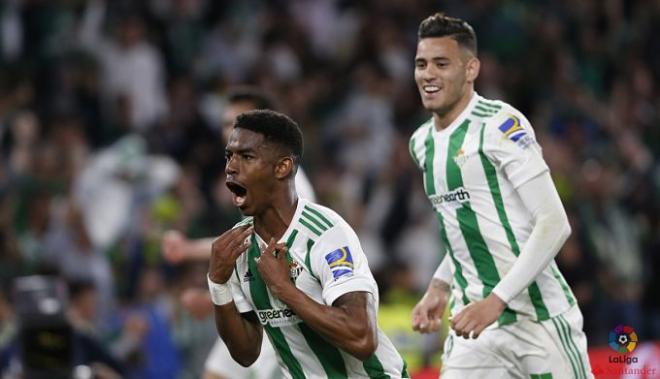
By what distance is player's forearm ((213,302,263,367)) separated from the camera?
5.28m

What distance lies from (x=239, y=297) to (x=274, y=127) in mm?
765

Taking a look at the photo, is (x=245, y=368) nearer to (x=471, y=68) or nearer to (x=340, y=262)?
(x=471, y=68)

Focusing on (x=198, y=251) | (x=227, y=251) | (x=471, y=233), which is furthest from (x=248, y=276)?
(x=198, y=251)

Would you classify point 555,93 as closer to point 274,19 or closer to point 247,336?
point 274,19

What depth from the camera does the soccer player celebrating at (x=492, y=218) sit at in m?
5.72

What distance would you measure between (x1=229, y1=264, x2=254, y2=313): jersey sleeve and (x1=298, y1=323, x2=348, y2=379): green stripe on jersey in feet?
0.97

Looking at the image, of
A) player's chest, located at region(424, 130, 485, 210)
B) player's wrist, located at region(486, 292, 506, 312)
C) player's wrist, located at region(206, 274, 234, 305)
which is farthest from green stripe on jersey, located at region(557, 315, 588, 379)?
player's wrist, located at region(206, 274, 234, 305)

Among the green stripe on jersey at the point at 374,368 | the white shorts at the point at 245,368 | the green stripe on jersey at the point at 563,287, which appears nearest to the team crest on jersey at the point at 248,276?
the green stripe on jersey at the point at 374,368

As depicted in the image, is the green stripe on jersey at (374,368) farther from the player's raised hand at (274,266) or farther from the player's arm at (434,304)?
the player's arm at (434,304)

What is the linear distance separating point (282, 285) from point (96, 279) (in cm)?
666

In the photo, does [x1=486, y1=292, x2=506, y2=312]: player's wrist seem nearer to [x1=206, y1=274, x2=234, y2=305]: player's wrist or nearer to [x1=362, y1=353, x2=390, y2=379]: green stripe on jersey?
[x1=362, y1=353, x2=390, y2=379]: green stripe on jersey

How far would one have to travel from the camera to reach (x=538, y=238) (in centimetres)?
563

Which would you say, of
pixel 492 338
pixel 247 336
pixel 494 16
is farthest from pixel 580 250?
pixel 247 336

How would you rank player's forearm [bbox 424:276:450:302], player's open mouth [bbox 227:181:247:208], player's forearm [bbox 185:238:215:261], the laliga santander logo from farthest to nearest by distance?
1. player's forearm [bbox 185:238:215:261]
2. the laliga santander logo
3. player's forearm [bbox 424:276:450:302]
4. player's open mouth [bbox 227:181:247:208]
